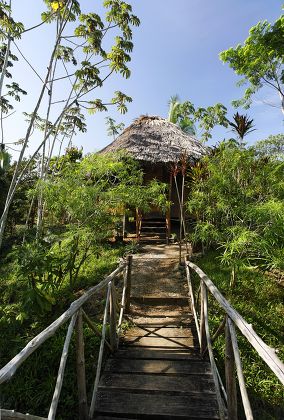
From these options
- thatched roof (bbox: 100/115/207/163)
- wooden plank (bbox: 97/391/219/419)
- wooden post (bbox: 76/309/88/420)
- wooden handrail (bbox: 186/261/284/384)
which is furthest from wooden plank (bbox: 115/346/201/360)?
thatched roof (bbox: 100/115/207/163)

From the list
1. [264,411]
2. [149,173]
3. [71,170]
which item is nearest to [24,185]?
[149,173]

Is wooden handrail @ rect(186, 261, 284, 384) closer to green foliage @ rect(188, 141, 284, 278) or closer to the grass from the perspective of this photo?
the grass

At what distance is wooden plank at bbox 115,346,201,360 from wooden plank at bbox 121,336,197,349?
0.30 ft

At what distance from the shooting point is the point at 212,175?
5.35m

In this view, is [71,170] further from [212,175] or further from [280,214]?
[280,214]

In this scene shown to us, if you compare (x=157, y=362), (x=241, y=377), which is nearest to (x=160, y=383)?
(x=157, y=362)

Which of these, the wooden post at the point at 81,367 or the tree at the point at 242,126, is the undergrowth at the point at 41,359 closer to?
the wooden post at the point at 81,367

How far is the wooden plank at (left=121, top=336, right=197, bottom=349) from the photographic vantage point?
11.3 feet

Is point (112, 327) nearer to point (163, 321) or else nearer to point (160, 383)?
point (160, 383)

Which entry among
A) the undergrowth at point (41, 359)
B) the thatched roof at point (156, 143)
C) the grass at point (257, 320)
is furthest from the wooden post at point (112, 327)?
the thatched roof at point (156, 143)

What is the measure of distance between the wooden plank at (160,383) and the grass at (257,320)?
29.8 inches

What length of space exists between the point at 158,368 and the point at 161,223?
251 inches

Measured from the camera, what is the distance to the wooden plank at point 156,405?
2318mm

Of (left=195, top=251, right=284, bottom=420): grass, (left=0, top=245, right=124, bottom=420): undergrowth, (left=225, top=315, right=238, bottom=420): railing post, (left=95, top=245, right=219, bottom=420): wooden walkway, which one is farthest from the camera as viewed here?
(left=0, top=245, right=124, bottom=420): undergrowth
